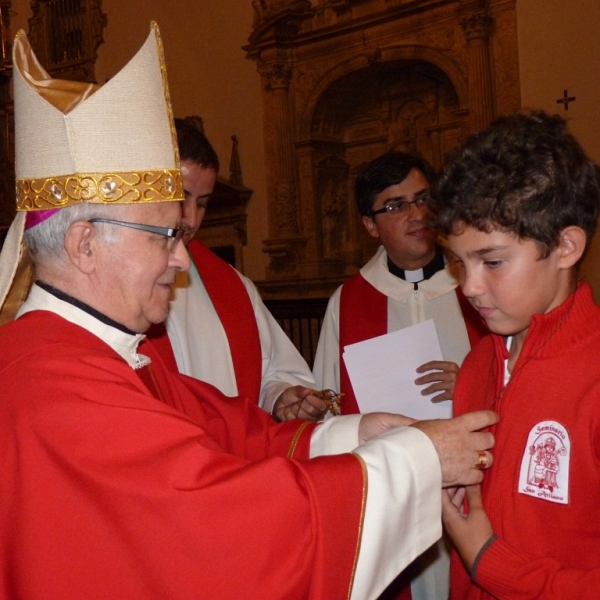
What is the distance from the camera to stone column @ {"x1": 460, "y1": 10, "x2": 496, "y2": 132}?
8.25m

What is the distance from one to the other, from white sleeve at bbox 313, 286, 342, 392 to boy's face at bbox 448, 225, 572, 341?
1843 millimetres

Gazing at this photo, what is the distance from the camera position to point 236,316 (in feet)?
10.4

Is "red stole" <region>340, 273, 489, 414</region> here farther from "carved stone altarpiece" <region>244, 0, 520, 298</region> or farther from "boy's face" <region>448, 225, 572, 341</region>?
"carved stone altarpiece" <region>244, 0, 520, 298</region>

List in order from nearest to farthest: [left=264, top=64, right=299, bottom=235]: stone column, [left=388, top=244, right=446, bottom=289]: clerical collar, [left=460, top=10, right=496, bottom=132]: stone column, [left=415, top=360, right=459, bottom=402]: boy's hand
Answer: [left=415, top=360, right=459, bottom=402]: boy's hand < [left=388, top=244, right=446, bottom=289]: clerical collar < [left=460, top=10, right=496, bottom=132]: stone column < [left=264, top=64, right=299, bottom=235]: stone column

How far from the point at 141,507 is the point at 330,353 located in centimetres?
228

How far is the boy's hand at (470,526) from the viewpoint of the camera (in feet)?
5.32

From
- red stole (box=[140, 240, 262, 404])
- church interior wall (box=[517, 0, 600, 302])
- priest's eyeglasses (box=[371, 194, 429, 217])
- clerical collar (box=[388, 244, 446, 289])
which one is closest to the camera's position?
red stole (box=[140, 240, 262, 404])

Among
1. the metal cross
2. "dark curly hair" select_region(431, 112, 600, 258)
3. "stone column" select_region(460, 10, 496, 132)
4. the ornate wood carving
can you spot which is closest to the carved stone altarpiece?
"stone column" select_region(460, 10, 496, 132)

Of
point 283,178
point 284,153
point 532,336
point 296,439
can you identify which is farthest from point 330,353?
point 284,153

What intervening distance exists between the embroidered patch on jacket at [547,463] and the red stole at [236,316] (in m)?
1.50

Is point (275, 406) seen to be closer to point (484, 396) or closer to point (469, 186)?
point (484, 396)

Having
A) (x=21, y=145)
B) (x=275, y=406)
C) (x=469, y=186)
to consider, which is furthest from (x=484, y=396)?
(x=21, y=145)

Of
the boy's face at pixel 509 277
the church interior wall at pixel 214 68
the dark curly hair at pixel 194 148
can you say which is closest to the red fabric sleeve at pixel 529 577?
the boy's face at pixel 509 277

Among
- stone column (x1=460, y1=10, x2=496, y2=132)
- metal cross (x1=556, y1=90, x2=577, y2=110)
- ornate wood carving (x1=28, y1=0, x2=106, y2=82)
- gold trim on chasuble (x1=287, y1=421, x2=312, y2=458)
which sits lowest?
gold trim on chasuble (x1=287, y1=421, x2=312, y2=458)
